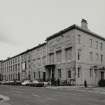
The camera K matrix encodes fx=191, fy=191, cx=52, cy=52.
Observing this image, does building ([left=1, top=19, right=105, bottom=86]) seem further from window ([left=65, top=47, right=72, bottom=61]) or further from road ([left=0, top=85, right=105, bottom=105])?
road ([left=0, top=85, right=105, bottom=105])

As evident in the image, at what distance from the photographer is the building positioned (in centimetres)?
4053

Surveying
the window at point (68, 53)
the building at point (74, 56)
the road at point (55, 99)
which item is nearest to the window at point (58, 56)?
the building at point (74, 56)

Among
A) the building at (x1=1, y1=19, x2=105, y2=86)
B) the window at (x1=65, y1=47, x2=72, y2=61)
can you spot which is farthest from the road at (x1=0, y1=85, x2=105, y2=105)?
the window at (x1=65, y1=47, x2=72, y2=61)

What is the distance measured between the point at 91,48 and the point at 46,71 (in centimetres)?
1403

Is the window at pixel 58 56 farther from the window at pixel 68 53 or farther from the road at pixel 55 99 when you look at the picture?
the road at pixel 55 99

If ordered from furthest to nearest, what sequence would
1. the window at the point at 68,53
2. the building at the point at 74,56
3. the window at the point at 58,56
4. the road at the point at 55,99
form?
1. the window at the point at 58,56
2. the window at the point at 68,53
3. the building at the point at 74,56
4. the road at the point at 55,99

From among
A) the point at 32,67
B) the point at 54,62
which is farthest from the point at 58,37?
the point at 32,67

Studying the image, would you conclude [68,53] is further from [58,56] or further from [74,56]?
[58,56]

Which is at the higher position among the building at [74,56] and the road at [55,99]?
the building at [74,56]

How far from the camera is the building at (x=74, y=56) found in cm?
4053

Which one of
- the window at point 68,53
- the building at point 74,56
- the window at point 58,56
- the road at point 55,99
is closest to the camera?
the road at point 55,99

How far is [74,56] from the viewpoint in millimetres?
40031

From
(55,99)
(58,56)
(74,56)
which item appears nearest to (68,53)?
(74,56)

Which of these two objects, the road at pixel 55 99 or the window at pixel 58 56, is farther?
the window at pixel 58 56
